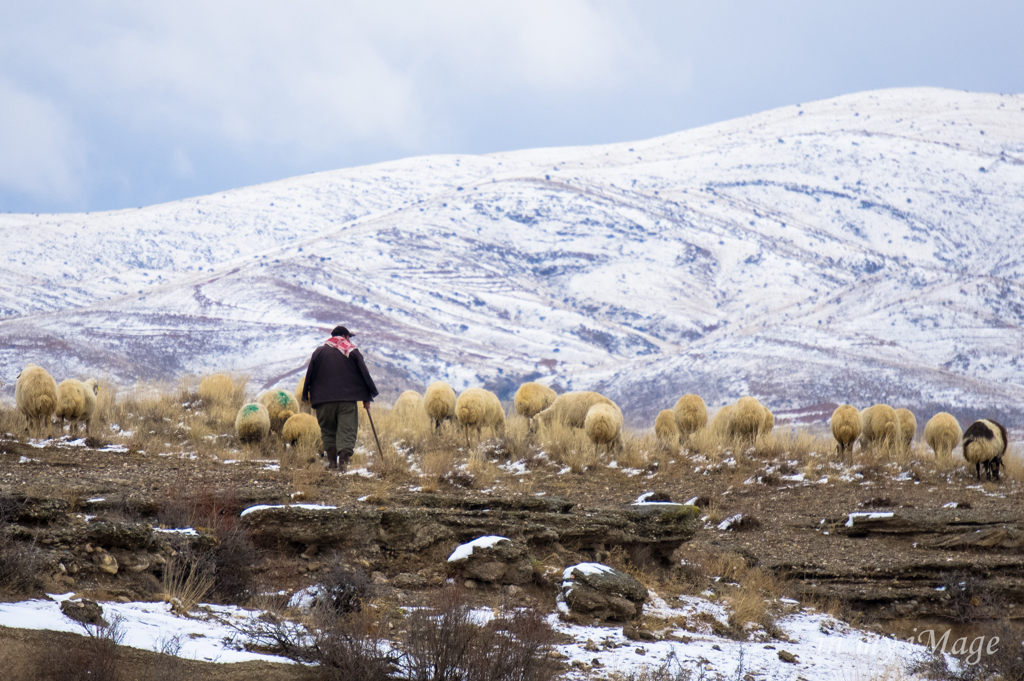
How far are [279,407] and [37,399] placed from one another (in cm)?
334

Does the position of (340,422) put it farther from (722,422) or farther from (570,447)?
(722,422)

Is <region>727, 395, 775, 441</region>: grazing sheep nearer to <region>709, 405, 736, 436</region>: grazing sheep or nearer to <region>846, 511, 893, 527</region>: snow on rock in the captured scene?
<region>709, 405, 736, 436</region>: grazing sheep

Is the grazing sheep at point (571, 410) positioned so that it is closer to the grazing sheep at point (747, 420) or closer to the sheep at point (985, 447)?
the grazing sheep at point (747, 420)

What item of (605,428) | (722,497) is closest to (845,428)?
→ (722,497)

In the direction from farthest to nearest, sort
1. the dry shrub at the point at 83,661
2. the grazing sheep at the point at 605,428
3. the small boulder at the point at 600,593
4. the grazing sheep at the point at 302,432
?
the grazing sheep at the point at 605,428
the grazing sheep at the point at 302,432
the small boulder at the point at 600,593
the dry shrub at the point at 83,661

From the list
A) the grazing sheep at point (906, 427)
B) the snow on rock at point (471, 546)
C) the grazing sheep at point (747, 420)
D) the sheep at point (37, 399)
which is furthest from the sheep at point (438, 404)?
the snow on rock at point (471, 546)

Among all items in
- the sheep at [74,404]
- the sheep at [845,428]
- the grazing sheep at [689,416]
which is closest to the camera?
the sheep at [74,404]

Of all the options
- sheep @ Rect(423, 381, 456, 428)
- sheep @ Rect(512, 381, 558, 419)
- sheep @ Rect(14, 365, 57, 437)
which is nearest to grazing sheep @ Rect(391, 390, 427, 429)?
sheep @ Rect(423, 381, 456, 428)

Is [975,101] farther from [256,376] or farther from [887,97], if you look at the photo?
[256,376]

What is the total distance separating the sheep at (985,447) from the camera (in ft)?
39.4

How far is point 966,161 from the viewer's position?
86062 millimetres

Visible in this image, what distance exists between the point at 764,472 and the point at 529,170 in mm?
87945

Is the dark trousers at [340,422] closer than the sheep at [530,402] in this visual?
Yes

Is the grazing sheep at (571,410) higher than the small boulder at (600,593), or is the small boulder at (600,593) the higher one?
the grazing sheep at (571,410)
